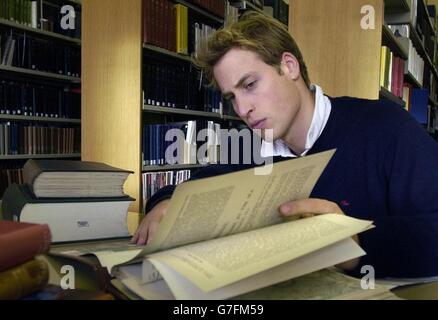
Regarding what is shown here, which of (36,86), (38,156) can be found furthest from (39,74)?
(38,156)

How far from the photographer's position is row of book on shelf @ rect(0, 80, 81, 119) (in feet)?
9.70

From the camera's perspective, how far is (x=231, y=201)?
48cm

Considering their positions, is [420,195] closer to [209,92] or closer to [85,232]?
[85,232]

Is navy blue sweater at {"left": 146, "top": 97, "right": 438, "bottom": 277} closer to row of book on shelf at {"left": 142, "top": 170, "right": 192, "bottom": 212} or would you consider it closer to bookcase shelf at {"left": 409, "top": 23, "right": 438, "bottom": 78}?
row of book on shelf at {"left": 142, "top": 170, "right": 192, "bottom": 212}

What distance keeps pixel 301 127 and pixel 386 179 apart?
0.28 m

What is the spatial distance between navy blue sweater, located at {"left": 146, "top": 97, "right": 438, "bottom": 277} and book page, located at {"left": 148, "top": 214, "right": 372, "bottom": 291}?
0.15 m

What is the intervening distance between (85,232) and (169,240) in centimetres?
37

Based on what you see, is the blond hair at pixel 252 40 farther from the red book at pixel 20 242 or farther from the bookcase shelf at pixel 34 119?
the bookcase shelf at pixel 34 119

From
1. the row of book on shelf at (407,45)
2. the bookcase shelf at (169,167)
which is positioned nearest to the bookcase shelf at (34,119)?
the bookcase shelf at (169,167)

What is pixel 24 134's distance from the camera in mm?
3062

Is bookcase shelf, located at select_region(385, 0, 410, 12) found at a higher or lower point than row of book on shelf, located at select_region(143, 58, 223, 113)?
higher

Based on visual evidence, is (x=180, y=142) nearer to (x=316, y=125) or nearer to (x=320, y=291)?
(x=316, y=125)

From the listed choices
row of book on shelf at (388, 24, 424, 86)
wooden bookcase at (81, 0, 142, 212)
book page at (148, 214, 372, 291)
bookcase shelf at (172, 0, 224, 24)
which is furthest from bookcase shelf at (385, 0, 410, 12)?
book page at (148, 214, 372, 291)

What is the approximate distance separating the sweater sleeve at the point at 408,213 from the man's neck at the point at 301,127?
26 centimetres
